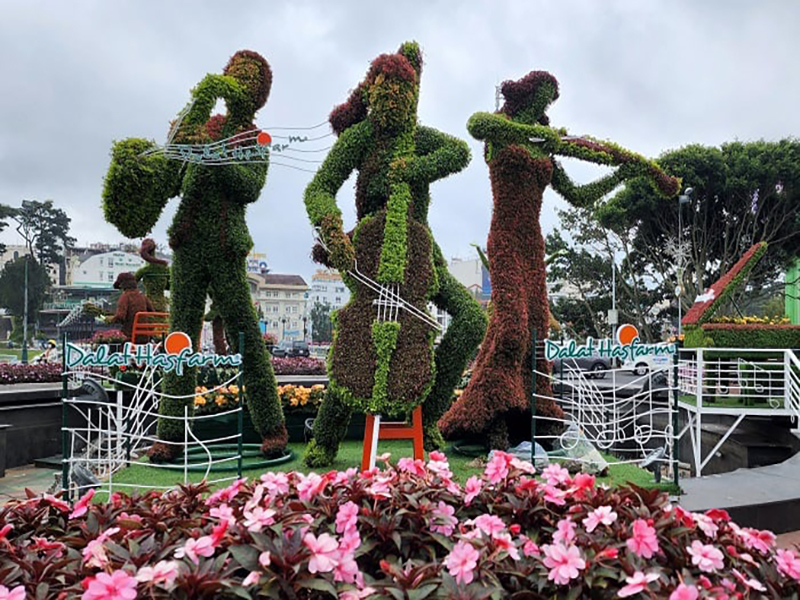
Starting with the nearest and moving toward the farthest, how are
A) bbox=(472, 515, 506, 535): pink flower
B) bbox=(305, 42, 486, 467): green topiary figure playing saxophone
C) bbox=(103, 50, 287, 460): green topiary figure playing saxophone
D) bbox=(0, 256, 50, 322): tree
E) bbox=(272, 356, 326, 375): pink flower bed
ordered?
bbox=(472, 515, 506, 535): pink flower → bbox=(305, 42, 486, 467): green topiary figure playing saxophone → bbox=(103, 50, 287, 460): green topiary figure playing saxophone → bbox=(272, 356, 326, 375): pink flower bed → bbox=(0, 256, 50, 322): tree

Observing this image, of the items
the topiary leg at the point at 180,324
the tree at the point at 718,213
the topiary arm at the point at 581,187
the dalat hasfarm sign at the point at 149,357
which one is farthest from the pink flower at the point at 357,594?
the tree at the point at 718,213

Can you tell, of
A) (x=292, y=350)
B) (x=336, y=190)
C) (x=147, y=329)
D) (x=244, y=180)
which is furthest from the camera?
(x=292, y=350)

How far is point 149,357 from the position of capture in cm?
521

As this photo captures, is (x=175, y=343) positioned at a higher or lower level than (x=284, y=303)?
lower

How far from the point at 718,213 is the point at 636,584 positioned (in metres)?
22.9

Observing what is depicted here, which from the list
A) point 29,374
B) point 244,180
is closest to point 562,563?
point 244,180

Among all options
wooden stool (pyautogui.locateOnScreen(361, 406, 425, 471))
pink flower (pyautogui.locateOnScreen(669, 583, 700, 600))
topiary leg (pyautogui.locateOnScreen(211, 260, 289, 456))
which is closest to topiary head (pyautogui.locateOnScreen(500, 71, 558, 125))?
topiary leg (pyautogui.locateOnScreen(211, 260, 289, 456))

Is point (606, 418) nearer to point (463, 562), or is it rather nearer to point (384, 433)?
point (384, 433)

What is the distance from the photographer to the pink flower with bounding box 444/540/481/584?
163 cm

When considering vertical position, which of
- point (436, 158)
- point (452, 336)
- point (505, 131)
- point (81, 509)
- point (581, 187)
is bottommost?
point (81, 509)

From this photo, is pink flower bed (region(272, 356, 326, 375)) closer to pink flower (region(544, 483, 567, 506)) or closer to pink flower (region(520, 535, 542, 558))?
pink flower (region(544, 483, 567, 506))

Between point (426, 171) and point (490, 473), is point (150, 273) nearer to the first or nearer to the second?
point (426, 171)

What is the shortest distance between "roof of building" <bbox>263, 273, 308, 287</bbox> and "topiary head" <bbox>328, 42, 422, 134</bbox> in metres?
67.5

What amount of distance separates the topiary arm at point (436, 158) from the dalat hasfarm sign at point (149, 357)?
257cm
